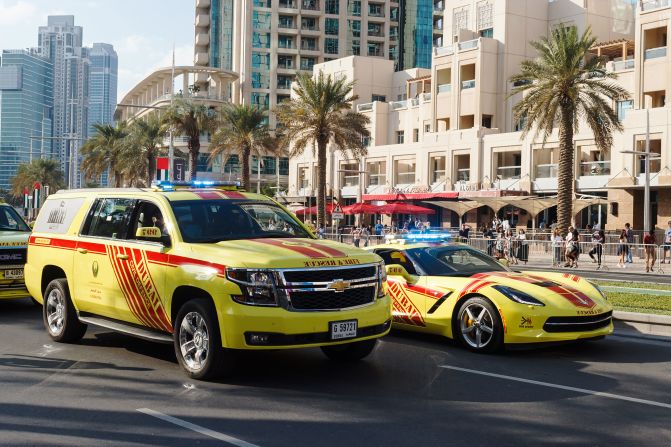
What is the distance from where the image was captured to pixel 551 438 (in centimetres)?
589

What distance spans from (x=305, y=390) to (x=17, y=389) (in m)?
2.68

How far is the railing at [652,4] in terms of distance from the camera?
45.2 meters

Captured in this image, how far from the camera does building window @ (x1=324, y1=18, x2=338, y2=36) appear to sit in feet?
326

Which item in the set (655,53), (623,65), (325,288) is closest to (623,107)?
(623,65)

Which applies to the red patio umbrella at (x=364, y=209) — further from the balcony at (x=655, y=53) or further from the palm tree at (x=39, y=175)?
the palm tree at (x=39, y=175)

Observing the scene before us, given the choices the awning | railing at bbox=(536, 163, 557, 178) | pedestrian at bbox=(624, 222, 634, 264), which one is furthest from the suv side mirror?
the awning

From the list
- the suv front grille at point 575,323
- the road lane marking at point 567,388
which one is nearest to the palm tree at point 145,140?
the suv front grille at point 575,323

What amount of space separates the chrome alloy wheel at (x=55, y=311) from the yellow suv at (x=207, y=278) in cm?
2

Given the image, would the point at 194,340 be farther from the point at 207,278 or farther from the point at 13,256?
the point at 13,256

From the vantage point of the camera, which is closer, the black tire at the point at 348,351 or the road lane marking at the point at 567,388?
the road lane marking at the point at 567,388

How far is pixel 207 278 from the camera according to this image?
7512 mm

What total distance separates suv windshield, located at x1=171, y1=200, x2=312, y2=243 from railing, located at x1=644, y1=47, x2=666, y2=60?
4175cm

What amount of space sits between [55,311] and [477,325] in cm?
534

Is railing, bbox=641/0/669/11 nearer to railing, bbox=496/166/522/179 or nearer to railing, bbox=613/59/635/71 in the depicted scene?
railing, bbox=613/59/635/71
